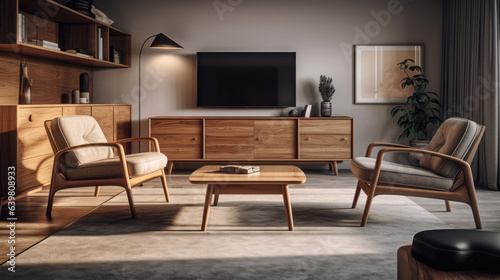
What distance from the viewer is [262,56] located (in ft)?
17.9

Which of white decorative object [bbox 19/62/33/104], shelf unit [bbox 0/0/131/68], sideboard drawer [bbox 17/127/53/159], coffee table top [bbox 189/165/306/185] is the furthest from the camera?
white decorative object [bbox 19/62/33/104]

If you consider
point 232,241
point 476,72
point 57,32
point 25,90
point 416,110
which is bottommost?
point 232,241

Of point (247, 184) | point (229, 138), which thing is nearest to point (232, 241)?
point (247, 184)

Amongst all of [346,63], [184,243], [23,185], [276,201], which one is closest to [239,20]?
[346,63]

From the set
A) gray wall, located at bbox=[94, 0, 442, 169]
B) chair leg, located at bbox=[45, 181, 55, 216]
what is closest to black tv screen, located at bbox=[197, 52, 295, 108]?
gray wall, located at bbox=[94, 0, 442, 169]

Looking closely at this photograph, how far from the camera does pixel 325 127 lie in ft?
16.7

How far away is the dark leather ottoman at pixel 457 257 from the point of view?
3.39 ft

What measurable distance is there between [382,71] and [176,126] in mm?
2722

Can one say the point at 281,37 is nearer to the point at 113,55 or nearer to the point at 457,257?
the point at 113,55

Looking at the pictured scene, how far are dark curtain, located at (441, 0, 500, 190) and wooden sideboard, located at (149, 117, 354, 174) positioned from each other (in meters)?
1.38

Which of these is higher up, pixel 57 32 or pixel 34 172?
pixel 57 32

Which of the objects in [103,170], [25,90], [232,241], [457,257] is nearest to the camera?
[457,257]

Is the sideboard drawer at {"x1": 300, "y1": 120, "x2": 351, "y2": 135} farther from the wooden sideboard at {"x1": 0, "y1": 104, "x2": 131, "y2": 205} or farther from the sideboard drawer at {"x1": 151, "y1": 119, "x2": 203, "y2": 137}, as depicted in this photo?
the wooden sideboard at {"x1": 0, "y1": 104, "x2": 131, "y2": 205}

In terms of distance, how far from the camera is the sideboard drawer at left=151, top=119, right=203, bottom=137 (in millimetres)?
5117
